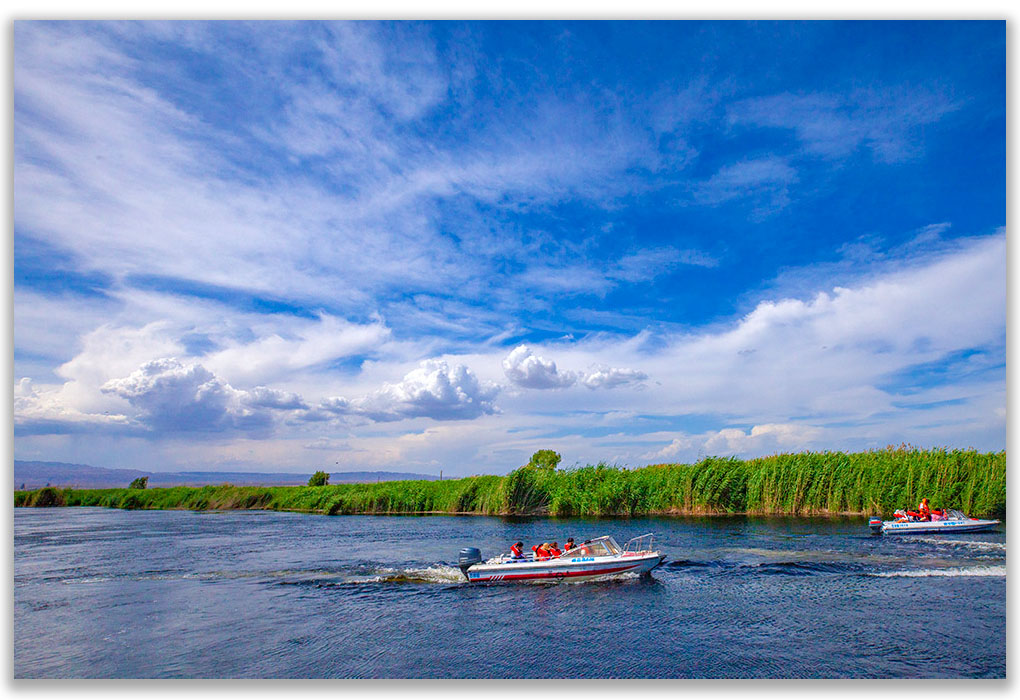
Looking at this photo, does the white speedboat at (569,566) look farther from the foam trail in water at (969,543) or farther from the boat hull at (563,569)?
the foam trail in water at (969,543)

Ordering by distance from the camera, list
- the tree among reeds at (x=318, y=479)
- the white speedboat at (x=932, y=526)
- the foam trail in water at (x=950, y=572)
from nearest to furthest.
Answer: the foam trail in water at (x=950, y=572), the white speedboat at (x=932, y=526), the tree among reeds at (x=318, y=479)

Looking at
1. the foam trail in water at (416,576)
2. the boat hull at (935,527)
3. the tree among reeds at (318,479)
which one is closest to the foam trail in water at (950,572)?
the boat hull at (935,527)

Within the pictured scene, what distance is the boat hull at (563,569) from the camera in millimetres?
24547

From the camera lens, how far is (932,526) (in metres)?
33.5

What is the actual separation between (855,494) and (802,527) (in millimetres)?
8196

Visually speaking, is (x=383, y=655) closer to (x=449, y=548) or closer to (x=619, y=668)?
(x=619, y=668)

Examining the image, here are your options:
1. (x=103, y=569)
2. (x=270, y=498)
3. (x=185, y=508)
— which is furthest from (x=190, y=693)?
(x=185, y=508)

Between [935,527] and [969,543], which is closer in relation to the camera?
[969,543]

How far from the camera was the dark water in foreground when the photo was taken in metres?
14.0

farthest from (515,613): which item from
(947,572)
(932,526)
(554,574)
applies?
(932,526)

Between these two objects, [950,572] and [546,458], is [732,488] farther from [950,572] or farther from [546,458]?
[546,458]

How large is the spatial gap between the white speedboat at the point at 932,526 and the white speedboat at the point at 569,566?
1751 cm

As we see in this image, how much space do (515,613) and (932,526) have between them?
27658mm

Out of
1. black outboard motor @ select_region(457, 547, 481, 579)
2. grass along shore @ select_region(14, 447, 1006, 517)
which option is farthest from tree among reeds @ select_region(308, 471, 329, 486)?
black outboard motor @ select_region(457, 547, 481, 579)
